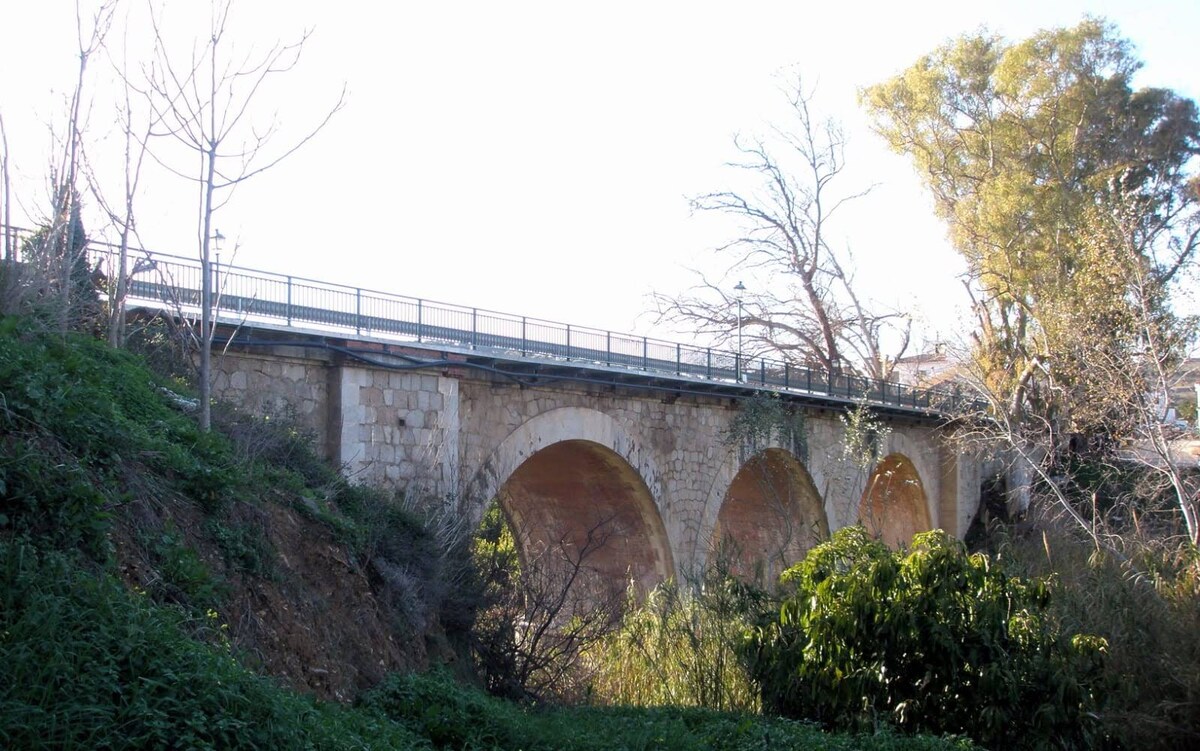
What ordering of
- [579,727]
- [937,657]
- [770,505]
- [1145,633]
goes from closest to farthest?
[579,727] < [937,657] < [1145,633] < [770,505]

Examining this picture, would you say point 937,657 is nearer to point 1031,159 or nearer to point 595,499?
point 595,499

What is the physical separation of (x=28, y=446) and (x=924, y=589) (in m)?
5.81

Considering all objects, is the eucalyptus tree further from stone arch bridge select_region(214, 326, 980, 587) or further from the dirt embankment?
the dirt embankment

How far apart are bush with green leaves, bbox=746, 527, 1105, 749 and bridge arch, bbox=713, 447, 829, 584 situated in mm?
11565

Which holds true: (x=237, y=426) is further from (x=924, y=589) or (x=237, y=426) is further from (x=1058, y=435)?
(x=1058, y=435)

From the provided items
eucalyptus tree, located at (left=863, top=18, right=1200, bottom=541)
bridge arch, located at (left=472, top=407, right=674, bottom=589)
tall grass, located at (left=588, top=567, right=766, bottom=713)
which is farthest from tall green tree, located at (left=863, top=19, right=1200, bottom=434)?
tall grass, located at (left=588, top=567, right=766, bottom=713)

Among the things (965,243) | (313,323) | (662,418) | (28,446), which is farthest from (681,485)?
(28,446)

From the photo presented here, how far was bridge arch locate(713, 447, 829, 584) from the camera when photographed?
805 inches

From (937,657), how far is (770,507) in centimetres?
1378

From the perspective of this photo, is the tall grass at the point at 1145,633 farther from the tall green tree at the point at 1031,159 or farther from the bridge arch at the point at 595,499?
the tall green tree at the point at 1031,159

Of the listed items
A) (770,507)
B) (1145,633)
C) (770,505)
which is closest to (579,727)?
(1145,633)

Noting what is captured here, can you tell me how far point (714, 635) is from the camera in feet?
31.0

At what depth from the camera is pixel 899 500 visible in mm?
26281

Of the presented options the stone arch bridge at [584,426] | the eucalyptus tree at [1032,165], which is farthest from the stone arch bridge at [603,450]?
the eucalyptus tree at [1032,165]
